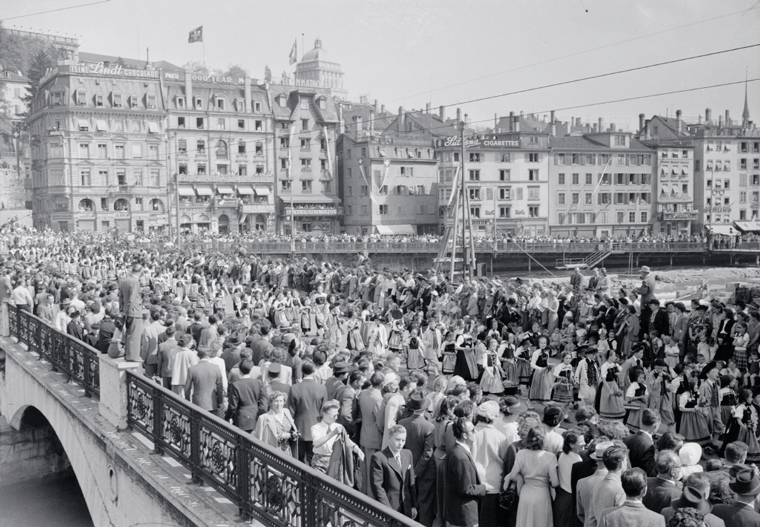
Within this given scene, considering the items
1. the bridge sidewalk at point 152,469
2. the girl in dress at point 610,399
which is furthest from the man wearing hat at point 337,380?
the girl in dress at point 610,399

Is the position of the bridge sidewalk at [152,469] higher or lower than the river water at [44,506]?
higher

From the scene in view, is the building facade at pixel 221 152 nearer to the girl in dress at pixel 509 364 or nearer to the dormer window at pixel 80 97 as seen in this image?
the dormer window at pixel 80 97

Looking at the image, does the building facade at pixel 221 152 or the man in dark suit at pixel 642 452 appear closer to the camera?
the man in dark suit at pixel 642 452

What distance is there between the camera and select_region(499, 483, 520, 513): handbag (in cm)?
747

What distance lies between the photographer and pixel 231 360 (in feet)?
39.1

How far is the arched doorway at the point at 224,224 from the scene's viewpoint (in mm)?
83438

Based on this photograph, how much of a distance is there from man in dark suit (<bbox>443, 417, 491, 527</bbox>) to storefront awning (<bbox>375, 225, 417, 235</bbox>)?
258ft

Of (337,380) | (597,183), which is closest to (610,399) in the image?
(337,380)

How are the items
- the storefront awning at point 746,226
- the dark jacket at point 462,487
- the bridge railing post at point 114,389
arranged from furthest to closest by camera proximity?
1. the storefront awning at point 746,226
2. the bridge railing post at point 114,389
3. the dark jacket at point 462,487

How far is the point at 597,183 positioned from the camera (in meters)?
91.4

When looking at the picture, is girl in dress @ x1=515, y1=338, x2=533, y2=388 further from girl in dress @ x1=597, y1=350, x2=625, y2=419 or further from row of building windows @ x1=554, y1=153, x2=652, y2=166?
row of building windows @ x1=554, y1=153, x2=652, y2=166

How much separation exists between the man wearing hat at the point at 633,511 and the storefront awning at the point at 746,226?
94820 mm

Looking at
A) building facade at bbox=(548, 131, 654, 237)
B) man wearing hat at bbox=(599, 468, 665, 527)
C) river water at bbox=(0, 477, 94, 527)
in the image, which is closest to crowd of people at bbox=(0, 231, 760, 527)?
man wearing hat at bbox=(599, 468, 665, 527)

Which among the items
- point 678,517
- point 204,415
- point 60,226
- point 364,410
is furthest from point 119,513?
point 60,226
